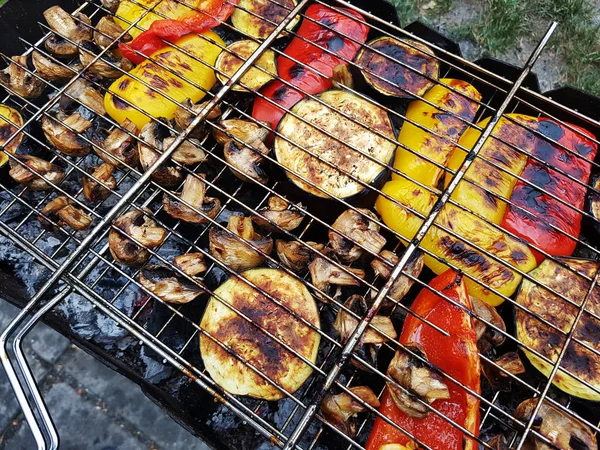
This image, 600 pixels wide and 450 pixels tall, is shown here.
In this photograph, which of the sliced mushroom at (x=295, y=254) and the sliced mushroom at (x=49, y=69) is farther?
the sliced mushroom at (x=49, y=69)

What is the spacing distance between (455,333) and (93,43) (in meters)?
2.44

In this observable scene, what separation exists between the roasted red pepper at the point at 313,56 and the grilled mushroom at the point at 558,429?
66.0 inches

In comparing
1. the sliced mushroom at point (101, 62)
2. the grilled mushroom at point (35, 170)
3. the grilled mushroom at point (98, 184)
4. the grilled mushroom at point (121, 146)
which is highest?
the sliced mushroom at point (101, 62)

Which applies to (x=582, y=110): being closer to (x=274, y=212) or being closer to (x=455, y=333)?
(x=455, y=333)

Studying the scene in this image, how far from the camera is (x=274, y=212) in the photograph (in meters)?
2.30

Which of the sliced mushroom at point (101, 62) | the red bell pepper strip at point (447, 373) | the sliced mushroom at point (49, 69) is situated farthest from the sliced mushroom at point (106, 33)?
the red bell pepper strip at point (447, 373)

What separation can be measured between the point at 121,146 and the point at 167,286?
0.82 m

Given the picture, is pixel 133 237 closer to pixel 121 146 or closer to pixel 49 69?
pixel 121 146

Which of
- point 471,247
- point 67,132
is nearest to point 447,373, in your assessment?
point 471,247

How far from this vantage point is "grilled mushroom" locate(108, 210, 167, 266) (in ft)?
7.21

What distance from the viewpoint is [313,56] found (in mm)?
2711

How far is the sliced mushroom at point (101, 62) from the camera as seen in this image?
2.73m

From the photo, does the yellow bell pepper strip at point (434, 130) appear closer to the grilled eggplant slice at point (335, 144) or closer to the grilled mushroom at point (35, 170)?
the grilled eggplant slice at point (335, 144)

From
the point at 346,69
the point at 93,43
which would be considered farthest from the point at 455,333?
the point at 93,43
